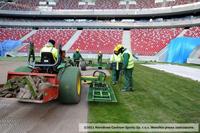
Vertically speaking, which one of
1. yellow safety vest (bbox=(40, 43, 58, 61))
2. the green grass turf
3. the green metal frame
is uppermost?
yellow safety vest (bbox=(40, 43, 58, 61))

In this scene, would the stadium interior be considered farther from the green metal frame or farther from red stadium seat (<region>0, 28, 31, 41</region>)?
the green metal frame

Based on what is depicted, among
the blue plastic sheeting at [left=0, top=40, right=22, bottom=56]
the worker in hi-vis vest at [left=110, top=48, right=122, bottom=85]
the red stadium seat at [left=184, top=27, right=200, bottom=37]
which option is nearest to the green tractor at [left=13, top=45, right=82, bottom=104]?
the worker in hi-vis vest at [left=110, top=48, right=122, bottom=85]

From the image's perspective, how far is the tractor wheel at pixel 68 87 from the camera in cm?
736

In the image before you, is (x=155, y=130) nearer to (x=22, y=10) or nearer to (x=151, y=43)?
(x=151, y=43)

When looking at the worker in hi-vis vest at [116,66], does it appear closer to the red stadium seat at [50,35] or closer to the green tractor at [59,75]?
the green tractor at [59,75]

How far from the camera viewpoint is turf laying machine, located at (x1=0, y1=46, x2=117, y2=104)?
20.6 ft

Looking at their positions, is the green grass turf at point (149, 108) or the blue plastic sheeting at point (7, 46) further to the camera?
the blue plastic sheeting at point (7, 46)

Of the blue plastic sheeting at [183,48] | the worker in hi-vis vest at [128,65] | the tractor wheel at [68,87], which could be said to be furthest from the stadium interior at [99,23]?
the tractor wheel at [68,87]

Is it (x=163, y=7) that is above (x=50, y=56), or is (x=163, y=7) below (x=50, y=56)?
above

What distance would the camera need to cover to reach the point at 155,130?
5742mm

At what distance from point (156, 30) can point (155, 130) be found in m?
50.5

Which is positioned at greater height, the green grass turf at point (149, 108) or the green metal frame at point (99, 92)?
the green metal frame at point (99, 92)

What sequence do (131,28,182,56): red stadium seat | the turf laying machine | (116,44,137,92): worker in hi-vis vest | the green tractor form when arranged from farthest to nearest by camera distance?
(131,28,182,56): red stadium seat < (116,44,137,92): worker in hi-vis vest < the green tractor < the turf laying machine

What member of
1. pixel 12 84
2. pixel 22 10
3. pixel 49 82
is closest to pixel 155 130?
pixel 49 82
